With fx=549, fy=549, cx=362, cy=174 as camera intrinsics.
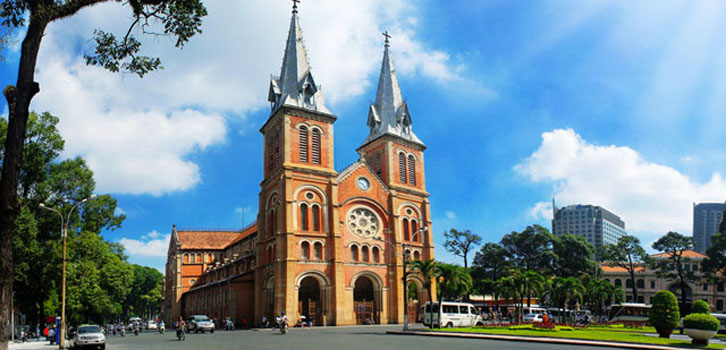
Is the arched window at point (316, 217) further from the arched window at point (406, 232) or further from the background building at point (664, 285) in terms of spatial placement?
the background building at point (664, 285)

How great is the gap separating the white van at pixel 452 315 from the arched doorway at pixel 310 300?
1221cm

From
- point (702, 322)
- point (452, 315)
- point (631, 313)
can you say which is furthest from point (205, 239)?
point (702, 322)

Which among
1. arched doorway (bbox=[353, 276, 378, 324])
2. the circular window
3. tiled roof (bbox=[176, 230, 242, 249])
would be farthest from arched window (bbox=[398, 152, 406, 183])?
tiled roof (bbox=[176, 230, 242, 249])

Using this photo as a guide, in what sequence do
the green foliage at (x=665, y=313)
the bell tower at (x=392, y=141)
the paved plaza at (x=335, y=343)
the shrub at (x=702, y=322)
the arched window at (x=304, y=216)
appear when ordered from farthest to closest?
the bell tower at (x=392, y=141) → the arched window at (x=304, y=216) → the green foliage at (x=665, y=313) → the paved plaza at (x=335, y=343) → the shrub at (x=702, y=322)

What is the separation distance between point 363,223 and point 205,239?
40.0 m

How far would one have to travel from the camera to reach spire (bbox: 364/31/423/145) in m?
60.8

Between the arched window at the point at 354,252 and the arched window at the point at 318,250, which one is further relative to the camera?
the arched window at the point at 354,252

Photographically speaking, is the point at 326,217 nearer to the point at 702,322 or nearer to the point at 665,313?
the point at 665,313

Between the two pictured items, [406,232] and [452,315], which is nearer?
[452,315]

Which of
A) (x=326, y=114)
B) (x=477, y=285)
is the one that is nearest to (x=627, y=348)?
(x=326, y=114)

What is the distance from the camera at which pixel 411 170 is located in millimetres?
60875

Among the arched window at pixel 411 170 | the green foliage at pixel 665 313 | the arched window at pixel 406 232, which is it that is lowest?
the green foliage at pixel 665 313

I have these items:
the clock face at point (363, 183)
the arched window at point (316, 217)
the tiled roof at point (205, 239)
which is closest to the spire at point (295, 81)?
the clock face at point (363, 183)

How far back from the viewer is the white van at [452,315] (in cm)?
4062
